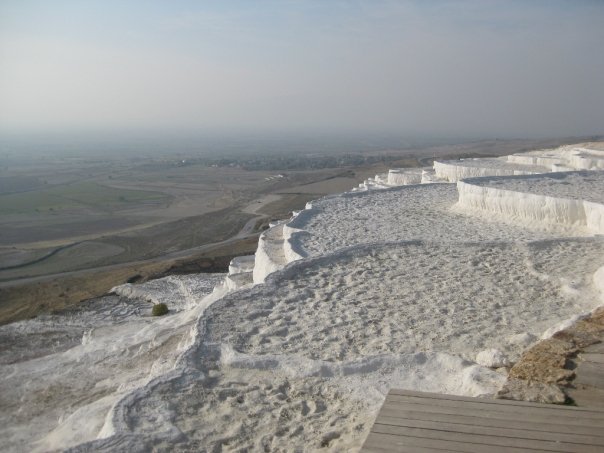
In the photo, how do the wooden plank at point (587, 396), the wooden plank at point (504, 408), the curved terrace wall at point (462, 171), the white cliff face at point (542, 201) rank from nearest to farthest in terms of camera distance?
the wooden plank at point (504, 408), the wooden plank at point (587, 396), the white cliff face at point (542, 201), the curved terrace wall at point (462, 171)

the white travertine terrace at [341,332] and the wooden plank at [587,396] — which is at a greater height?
the wooden plank at [587,396]

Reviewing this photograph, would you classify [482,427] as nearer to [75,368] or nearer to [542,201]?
[75,368]

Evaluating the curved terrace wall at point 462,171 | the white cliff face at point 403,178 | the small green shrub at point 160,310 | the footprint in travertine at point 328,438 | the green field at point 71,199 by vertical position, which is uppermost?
the curved terrace wall at point 462,171

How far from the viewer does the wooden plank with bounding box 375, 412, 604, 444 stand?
2.55 meters

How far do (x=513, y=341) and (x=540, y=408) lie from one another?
2251 millimetres

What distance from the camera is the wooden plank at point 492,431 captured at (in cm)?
255

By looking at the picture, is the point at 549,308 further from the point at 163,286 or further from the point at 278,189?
the point at 278,189

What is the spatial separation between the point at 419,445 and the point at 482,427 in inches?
14.7

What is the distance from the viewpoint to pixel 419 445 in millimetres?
2623

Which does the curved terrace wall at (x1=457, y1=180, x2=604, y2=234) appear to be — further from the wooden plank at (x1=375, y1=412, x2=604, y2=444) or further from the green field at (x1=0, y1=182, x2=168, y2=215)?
the green field at (x1=0, y1=182, x2=168, y2=215)

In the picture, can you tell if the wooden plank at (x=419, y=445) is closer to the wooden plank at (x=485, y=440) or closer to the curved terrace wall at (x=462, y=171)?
the wooden plank at (x=485, y=440)

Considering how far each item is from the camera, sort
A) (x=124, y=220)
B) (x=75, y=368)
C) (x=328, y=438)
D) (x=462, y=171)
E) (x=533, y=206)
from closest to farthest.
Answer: (x=328, y=438) < (x=75, y=368) < (x=533, y=206) < (x=462, y=171) < (x=124, y=220)

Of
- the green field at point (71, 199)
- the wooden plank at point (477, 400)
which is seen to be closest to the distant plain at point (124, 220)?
the green field at point (71, 199)

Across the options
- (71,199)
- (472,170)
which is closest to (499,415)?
(472,170)
